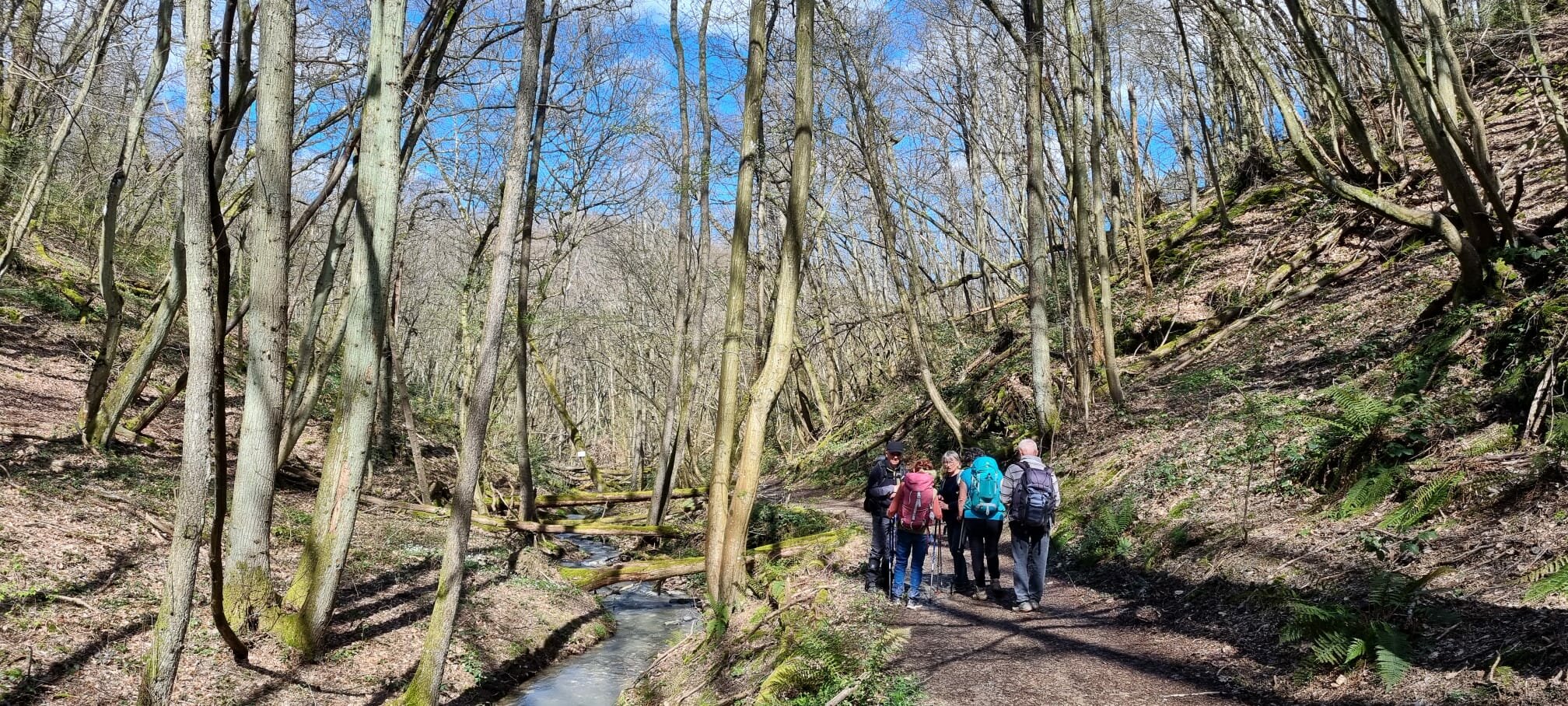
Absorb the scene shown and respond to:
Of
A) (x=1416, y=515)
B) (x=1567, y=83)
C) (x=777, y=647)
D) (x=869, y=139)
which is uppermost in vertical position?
(x=869, y=139)

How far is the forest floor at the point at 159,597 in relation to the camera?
6.36 m

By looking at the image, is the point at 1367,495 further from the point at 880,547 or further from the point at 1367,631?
the point at 880,547

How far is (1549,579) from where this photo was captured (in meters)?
4.21

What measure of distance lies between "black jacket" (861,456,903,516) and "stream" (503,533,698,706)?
117 inches

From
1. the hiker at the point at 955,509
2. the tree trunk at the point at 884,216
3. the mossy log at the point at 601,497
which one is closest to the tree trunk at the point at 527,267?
the mossy log at the point at 601,497

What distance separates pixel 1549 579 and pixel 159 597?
10.00 meters

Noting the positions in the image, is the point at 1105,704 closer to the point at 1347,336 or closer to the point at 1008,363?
the point at 1347,336

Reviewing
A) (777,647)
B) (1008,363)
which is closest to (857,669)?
(777,647)

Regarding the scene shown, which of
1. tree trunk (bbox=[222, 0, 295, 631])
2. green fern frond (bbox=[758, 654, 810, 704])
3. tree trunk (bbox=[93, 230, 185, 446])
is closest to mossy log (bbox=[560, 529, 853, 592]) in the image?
tree trunk (bbox=[222, 0, 295, 631])

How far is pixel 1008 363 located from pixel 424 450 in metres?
14.6

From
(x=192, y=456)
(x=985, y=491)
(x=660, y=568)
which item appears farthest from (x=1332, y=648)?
(x=660, y=568)

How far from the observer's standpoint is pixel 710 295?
3725cm

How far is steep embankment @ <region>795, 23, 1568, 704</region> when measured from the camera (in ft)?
15.4

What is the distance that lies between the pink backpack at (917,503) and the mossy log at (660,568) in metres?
4.37
